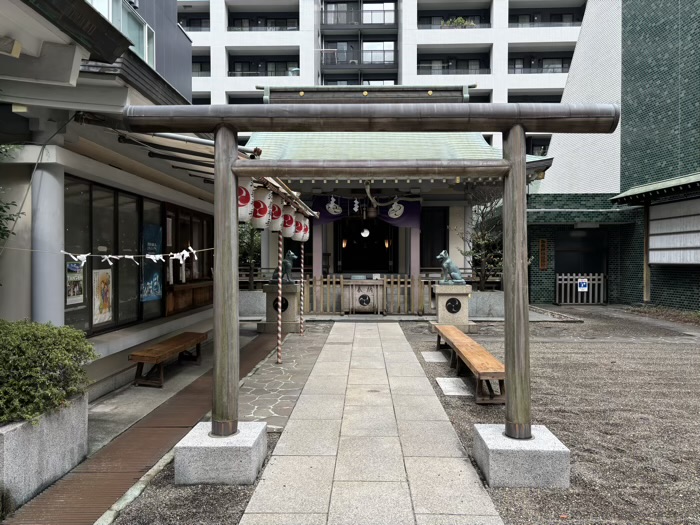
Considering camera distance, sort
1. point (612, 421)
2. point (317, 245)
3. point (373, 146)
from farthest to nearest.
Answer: point (317, 245) < point (373, 146) < point (612, 421)

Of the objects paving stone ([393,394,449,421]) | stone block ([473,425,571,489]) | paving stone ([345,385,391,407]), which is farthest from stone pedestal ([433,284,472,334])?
stone block ([473,425,571,489])

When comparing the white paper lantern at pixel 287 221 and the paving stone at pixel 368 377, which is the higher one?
the white paper lantern at pixel 287 221

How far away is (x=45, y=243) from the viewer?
520cm

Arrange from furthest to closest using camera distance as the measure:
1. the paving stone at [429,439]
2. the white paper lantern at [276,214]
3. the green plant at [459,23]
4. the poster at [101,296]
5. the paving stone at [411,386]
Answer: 1. the green plant at [459,23]
2. the white paper lantern at [276,214]
3. the poster at [101,296]
4. the paving stone at [411,386]
5. the paving stone at [429,439]

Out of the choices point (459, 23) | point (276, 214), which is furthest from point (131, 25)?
point (459, 23)

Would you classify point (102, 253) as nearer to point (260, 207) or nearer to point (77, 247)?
point (77, 247)

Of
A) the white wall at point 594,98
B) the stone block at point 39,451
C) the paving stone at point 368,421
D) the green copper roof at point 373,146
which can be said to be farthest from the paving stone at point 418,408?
the white wall at point 594,98

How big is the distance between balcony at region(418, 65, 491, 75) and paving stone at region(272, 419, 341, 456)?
31.5 meters

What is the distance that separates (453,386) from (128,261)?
20.6 ft

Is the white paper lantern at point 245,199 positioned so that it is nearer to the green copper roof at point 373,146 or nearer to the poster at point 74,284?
the poster at point 74,284

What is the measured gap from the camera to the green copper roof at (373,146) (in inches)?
472

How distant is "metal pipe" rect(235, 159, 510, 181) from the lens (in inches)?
159

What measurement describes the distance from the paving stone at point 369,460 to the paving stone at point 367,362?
3.22 m

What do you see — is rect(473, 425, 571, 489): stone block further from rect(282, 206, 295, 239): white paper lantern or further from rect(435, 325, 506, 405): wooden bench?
rect(282, 206, 295, 239): white paper lantern
